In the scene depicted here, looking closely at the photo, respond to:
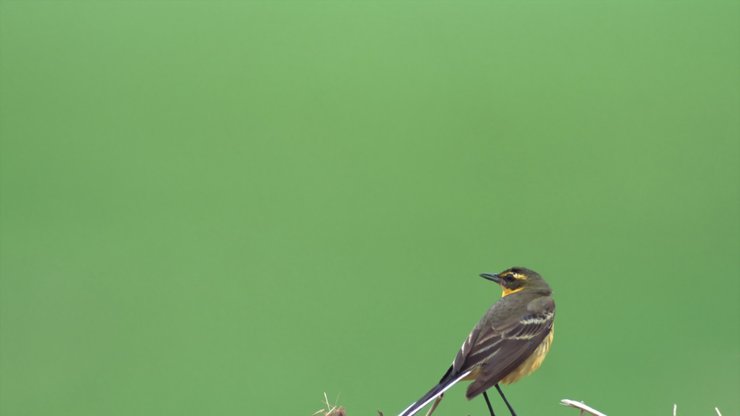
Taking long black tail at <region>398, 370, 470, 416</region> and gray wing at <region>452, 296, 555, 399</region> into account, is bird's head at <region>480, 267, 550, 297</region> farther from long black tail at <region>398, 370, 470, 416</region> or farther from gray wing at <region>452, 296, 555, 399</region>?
long black tail at <region>398, 370, 470, 416</region>

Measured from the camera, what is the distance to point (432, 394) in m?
3.29

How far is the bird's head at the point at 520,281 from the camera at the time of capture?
14.1 ft

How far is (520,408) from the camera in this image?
21.0ft

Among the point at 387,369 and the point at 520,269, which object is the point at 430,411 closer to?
the point at 520,269

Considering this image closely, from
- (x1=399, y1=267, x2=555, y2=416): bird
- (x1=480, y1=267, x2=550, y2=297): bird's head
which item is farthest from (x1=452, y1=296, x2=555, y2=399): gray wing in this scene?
(x1=480, y1=267, x2=550, y2=297): bird's head

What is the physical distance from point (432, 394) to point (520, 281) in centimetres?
116

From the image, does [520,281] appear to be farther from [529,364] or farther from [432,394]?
[432,394]

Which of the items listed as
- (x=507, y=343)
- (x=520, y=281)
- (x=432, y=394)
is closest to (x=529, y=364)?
(x=507, y=343)

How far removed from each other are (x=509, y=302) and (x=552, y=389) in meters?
2.97

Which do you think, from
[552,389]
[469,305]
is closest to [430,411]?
[552,389]

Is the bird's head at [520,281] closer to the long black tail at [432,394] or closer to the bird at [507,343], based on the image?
the bird at [507,343]

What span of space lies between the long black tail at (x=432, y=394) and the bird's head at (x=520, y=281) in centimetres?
76

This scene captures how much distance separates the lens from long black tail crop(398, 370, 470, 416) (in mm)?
2988

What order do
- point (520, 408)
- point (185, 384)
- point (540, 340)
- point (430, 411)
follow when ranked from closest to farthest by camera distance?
point (430, 411)
point (540, 340)
point (520, 408)
point (185, 384)
